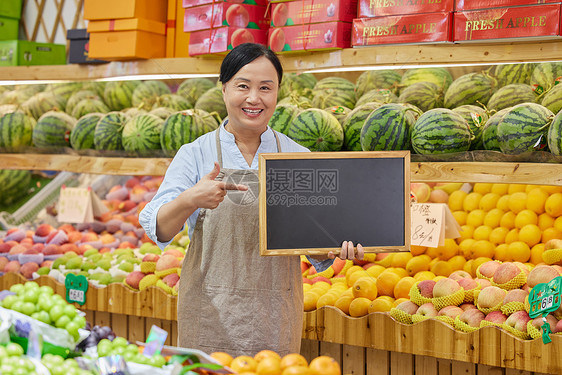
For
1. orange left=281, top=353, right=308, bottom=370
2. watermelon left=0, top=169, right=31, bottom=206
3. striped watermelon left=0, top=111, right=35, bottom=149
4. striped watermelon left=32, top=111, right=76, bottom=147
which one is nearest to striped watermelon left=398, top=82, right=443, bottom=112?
orange left=281, top=353, right=308, bottom=370

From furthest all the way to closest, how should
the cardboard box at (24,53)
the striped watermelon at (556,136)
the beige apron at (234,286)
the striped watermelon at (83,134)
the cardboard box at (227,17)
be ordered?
the cardboard box at (24,53)
the striped watermelon at (83,134)
the cardboard box at (227,17)
the striped watermelon at (556,136)
the beige apron at (234,286)

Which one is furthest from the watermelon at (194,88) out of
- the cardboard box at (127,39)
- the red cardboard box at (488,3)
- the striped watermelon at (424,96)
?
the red cardboard box at (488,3)

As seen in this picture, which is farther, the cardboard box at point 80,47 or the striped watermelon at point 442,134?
the cardboard box at point 80,47

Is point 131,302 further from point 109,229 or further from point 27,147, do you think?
point 27,147

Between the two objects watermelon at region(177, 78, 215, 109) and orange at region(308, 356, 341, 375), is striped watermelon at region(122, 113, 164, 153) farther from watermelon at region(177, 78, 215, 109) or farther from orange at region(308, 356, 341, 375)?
orange at region(308, 356, 341, 375)

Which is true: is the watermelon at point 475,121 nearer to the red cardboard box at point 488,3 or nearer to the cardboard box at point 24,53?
the red cardboard box at point 488,3

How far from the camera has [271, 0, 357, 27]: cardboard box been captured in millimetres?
3338

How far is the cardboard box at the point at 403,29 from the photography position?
10.0 ft

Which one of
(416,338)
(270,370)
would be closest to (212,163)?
(270,370)

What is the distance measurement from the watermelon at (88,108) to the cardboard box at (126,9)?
63 centimetres

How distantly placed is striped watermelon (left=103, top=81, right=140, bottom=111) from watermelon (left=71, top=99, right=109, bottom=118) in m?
0.08

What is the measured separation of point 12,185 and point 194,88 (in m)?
1.72

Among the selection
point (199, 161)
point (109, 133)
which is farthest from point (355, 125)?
point (109, 133)

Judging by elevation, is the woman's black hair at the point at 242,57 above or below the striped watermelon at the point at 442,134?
above
